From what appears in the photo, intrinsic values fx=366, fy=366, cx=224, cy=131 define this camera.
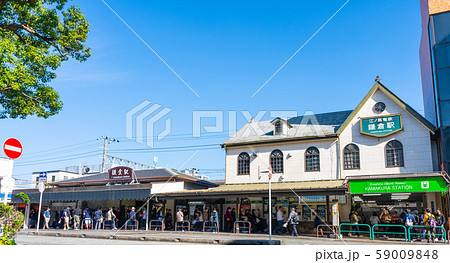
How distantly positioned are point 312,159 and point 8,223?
1966 cm

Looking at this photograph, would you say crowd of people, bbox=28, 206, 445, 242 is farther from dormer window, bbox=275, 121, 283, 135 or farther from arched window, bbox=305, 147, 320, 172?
dormer window, bbox=275, 121, 283, 135

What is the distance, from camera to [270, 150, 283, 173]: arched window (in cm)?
2616

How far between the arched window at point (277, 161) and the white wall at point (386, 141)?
14.1 ft

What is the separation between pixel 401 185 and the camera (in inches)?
767

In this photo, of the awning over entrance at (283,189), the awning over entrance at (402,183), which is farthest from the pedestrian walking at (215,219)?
the awning over entrance at (402,183)

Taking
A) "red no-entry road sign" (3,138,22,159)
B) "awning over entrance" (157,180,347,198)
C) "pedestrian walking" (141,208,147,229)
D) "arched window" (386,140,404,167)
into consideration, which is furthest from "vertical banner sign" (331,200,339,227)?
"red no-entry road sign" (3,138,22,159)

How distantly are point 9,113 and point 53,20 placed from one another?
4017 millimetres

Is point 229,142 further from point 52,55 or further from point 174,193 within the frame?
point 52,55

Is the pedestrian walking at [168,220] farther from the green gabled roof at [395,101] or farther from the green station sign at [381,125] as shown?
the green station sign at [381,125]

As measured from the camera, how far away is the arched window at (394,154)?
2242cm
